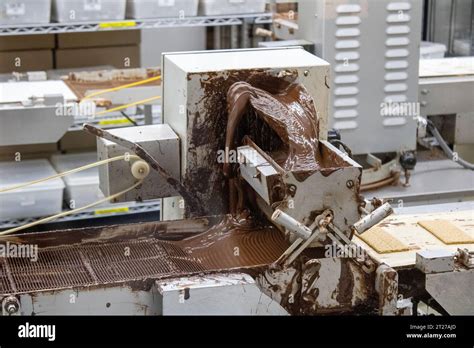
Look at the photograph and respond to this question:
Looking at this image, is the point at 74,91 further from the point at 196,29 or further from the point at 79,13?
the point at 196,29

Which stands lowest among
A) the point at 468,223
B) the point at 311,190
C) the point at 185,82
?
the point at 468,223

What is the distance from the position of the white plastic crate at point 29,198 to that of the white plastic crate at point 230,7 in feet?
3.25

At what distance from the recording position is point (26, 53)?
4199mm

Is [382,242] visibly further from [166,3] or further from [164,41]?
[164,41]

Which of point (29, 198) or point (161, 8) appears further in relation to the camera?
point (161, 8)

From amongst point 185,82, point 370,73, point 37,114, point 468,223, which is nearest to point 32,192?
point 37,114

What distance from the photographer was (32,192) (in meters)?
3.75

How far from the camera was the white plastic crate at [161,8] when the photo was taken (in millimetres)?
3881

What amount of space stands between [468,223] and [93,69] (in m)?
2.24

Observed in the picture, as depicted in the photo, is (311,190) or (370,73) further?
(370,73)

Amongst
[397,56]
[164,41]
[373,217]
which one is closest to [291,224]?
[373,217]

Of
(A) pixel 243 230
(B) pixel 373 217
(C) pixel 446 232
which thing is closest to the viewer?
(B) pixel 373 217

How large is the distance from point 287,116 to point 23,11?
196 centimetres

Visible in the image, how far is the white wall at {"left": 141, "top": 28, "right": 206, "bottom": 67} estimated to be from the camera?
18.9ft
